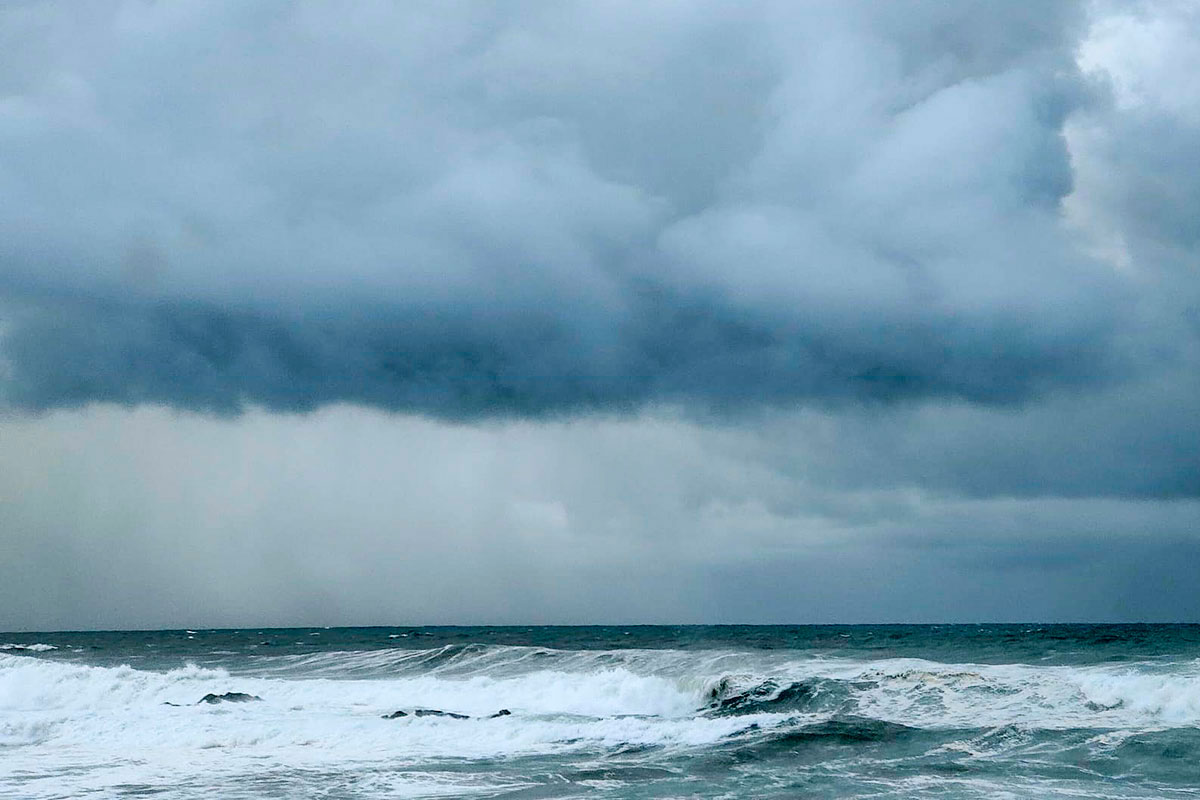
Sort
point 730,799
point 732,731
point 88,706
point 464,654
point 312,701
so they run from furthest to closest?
point 464,654 → point 88,706 → point 312,701 → point 732,731 → point 730,799

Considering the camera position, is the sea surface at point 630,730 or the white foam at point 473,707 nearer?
the sea surface at point 630,730

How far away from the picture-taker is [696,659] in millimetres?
44188

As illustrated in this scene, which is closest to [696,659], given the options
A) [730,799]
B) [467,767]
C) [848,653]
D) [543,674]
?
[543,674]

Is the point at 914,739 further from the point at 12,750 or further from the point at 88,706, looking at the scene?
the point at 88,706

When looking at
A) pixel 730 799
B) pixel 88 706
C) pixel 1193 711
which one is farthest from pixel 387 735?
pixel 1193 711

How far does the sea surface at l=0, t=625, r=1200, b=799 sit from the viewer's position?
811 inches

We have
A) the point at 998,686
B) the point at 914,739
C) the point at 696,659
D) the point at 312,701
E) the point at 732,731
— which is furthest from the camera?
the point at 696,659

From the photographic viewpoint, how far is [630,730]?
89.7ft

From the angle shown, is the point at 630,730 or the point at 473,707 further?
the point at 473,707

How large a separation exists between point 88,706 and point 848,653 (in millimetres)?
32587

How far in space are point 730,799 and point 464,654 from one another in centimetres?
3173

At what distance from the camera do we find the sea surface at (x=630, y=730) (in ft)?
67.6

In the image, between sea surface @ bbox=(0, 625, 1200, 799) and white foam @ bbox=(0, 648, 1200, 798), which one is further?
white foam @ bbox=(0, 648, 1200, 798)

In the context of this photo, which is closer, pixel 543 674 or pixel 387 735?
pixel 387 735
